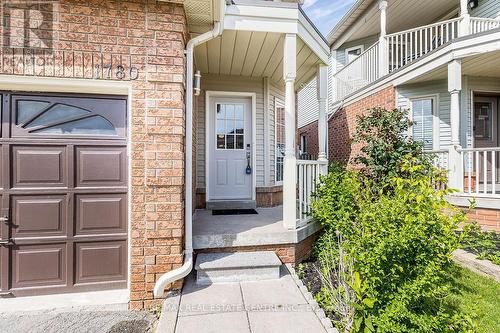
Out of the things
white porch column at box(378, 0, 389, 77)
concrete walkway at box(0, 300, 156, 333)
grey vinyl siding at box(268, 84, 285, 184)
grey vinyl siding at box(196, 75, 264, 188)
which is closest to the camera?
concrete walkway at box(0, 300, 156, 333)

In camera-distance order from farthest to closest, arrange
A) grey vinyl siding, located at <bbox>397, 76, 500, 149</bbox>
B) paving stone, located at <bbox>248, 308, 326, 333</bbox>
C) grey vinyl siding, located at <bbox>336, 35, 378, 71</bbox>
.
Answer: grey vinyl siding, located at <bbox>336, 35, 378, 71</bbox> → grey vinyl siding, located at <bbox>397, 76, 500, 149</bbox> → paving stone, located at <bbox>248, 308, 326, 333</bbox>

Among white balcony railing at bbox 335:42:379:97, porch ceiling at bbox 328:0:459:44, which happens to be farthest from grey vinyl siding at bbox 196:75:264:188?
porch ceiling at bbox 328:0:459:44

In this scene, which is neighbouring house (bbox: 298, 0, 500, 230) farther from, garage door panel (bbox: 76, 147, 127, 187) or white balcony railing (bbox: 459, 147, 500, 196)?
garage door panel (bbox: 76, 147, 127, 187)

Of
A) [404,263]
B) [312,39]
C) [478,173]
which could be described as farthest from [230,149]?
[478,173]

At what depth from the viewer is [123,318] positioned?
2268 mm

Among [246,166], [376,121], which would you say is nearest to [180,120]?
[246,166]

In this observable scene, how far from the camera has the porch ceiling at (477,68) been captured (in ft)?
15.9

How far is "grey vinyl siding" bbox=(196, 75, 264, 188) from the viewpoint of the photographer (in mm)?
4738

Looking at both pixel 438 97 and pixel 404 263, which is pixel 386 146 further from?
pixel 404 263

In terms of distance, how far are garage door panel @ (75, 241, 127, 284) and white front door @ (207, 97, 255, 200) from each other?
232 centimetres

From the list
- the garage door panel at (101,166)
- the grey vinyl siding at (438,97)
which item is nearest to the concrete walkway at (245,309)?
the garage door panel at (101,166)

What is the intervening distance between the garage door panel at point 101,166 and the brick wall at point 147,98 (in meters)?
0.31

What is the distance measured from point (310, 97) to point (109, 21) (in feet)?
30.6

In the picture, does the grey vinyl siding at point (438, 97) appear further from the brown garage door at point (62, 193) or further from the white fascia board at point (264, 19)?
the brown garage door at point (62, 193)
